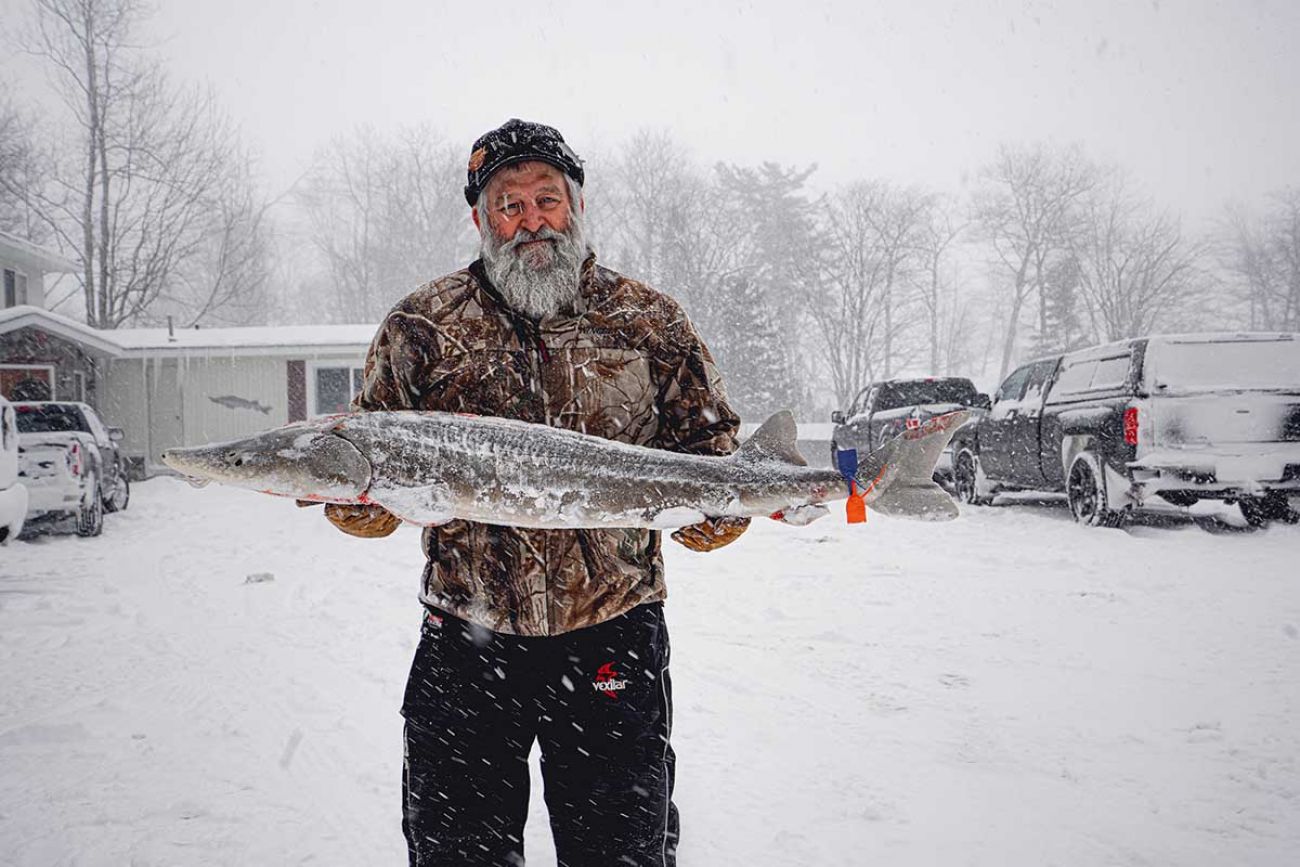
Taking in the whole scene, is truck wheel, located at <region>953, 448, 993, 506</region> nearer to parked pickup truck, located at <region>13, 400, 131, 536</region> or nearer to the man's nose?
the man's nose

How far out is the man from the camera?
7.07ft

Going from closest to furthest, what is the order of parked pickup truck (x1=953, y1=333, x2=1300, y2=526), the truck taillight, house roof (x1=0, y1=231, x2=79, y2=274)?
1. parked pickup truck (x1=953, y1=333, x2=1300, y2=526)
2. the truck taillight
3. house roof (x1=0, y1=231, x2=79, y2=274)

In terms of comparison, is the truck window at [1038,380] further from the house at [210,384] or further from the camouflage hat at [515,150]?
the house at [210,384]

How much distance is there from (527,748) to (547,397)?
100 cm

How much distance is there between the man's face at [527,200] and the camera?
7.77 feet

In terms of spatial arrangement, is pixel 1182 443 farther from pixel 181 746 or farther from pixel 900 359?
pixel 900 359

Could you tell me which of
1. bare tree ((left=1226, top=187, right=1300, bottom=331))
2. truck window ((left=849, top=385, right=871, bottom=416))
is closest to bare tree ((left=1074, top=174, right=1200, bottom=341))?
bare tree ((left=1226, top=187, right=1300, bottom=331))

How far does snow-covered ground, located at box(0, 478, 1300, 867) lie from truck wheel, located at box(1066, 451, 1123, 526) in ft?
3.99

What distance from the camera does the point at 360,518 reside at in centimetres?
217

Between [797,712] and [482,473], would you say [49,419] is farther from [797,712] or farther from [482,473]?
[482,473]

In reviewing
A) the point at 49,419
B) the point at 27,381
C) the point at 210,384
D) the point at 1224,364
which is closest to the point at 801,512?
the point at 1224,364

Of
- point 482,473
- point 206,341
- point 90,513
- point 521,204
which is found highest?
point 206,341

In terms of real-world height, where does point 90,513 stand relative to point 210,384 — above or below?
below

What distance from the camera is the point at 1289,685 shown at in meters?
4.54
